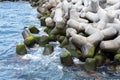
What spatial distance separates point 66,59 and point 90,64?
89cm

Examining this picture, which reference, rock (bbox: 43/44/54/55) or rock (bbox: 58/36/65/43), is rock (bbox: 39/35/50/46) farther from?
rock (bbox: 43/44/54/55)

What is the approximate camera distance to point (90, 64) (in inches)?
420

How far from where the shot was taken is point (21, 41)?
50.0ft

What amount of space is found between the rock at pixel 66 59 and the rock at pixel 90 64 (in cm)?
62

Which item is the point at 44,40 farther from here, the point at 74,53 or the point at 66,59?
the point at 66,59

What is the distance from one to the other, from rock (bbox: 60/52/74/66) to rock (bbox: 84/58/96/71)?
616 millimetres

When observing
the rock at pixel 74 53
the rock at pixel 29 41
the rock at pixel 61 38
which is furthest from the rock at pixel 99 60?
the rock at pixel 29 41

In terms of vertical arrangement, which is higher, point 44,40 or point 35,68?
point 44,40

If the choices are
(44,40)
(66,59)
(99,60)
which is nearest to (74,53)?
(66,59)

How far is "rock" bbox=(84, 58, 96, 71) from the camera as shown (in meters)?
10.6

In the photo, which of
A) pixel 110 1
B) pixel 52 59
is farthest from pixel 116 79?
pixel 110 1

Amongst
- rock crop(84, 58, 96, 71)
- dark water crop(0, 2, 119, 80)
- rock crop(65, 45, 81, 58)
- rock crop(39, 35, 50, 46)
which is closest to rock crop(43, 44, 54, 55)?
dark water crop(0, 2, 119, 80)

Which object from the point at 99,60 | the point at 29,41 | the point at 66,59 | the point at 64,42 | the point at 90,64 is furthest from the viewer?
the point at 29,41

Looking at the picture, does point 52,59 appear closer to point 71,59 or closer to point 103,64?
point 71,59
